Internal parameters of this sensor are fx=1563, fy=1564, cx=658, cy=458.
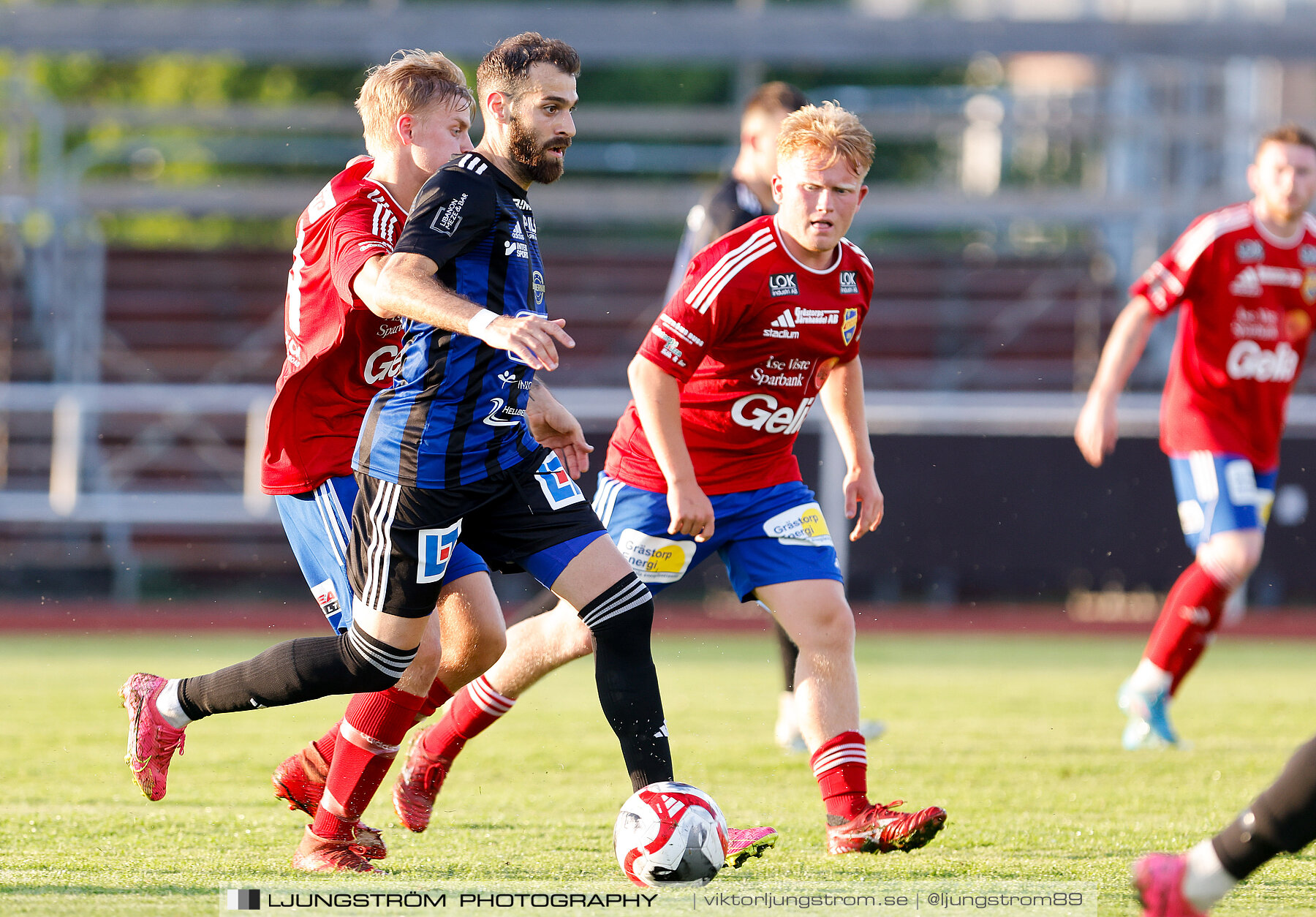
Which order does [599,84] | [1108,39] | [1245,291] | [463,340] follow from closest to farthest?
[463,340] < [1245,291] < [1108,39] < [599,84]

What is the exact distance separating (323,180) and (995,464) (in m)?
11.0

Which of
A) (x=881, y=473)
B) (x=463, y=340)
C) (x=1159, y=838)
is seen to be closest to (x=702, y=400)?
(x=463, y=340)

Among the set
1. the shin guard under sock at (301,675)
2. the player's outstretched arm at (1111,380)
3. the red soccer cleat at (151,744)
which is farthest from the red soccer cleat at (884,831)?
the player's outstretched arm at (1111,380)

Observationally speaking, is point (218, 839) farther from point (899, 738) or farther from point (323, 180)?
point (323, 180)

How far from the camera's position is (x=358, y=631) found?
3.89m

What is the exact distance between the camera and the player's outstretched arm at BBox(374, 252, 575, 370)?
329cm

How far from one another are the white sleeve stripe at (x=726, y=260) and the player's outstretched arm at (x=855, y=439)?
0.48 meters

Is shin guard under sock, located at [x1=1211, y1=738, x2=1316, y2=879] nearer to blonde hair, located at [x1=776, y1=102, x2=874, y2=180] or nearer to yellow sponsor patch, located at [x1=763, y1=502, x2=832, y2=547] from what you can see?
yellow sponsor patch, located at [x1=763, y1=502, x2=832, y2=547]

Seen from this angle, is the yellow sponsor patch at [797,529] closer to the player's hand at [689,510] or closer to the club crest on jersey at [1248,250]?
the player's hand at [689,510]

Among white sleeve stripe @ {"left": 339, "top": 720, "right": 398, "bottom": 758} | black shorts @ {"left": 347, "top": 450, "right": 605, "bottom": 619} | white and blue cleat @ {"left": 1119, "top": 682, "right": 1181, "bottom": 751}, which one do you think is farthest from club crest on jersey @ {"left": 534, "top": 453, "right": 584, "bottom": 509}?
white and blue cleat @ {"left": 1119, "top": 682, "right": 1181, "bottom": 751}

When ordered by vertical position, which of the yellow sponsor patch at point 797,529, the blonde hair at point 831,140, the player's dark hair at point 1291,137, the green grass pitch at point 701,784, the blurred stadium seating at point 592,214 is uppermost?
the blurred stadium seating at point 592,214

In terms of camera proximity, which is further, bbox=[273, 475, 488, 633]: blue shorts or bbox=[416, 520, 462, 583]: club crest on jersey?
bbox=[273, 475, 488, 633]: blue shorts

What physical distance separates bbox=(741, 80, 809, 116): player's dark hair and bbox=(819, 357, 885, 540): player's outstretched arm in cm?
166

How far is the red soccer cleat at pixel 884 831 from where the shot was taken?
3.89 m
